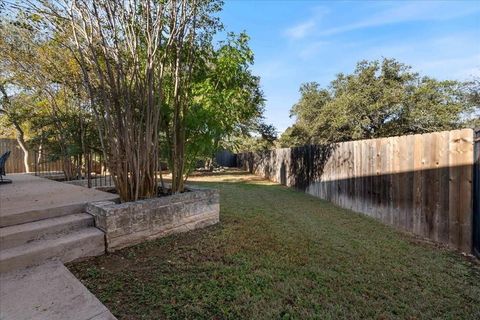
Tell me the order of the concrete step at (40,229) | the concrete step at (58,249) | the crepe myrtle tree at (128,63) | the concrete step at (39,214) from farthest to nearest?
the crepe myrtle tree at (128,63) < the concrete step at (39,214) < the concrete step at (40,229) < the concrete step at (58,249)

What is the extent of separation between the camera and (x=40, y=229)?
2453 mm

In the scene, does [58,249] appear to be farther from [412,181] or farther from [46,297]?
[412,181]

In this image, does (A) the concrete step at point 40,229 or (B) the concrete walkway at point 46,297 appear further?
(A) the concrete step at point 40,229

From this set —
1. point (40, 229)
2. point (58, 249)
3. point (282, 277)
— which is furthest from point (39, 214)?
point (282, 277)

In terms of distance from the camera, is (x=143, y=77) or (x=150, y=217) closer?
(x=150, y=217)

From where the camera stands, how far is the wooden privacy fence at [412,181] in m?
3.09

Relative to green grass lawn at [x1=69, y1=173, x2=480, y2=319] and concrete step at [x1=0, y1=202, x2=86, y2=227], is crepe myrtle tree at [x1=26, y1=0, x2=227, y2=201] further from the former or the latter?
green grass lawn at [x1=69, y1=173, x2=480, y2=319]

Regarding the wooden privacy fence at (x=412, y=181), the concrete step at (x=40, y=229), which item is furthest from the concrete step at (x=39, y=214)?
the wooden privacy fence at (x=412, y=181)

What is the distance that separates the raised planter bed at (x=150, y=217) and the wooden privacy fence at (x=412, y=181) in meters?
3.00

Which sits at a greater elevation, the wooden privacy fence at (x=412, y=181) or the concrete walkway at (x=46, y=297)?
the wooden privacy fence at (x=412, y=181)

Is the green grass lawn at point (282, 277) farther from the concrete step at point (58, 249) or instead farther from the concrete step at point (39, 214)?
the concrete step at point (39, 214)

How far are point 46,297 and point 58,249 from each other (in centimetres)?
66

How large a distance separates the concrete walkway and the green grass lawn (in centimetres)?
13

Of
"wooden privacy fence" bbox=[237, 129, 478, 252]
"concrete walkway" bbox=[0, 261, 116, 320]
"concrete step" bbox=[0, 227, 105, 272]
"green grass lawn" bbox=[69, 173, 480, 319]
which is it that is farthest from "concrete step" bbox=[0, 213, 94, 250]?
"wooden privacy fence" bbox=[237, 129, 478, 252]
